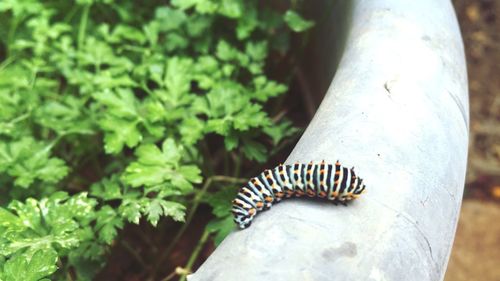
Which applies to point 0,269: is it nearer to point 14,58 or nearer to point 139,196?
point 139,196

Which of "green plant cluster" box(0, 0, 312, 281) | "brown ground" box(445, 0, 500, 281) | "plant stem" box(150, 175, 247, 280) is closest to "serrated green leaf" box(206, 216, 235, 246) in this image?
"green plant cluster" box(0, 0, 312, 281)

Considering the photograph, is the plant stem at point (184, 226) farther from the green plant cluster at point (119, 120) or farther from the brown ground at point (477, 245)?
the brown ground at point (477, 245)

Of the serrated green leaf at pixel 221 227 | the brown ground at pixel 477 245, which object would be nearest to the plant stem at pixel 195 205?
the serrated green leaf at pixel 221 227

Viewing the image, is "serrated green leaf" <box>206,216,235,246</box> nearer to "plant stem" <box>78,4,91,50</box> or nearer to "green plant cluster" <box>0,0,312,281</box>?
"green plant cluster" <box>0,0,312,281</box>

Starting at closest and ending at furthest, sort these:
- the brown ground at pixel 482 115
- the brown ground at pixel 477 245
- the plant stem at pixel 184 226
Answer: the plant stem at pixel 184 226
the brown ground at pixel 477 245
the brown ground at pixel 482 115

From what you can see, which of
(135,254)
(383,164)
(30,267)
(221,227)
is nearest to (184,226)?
(135,254)

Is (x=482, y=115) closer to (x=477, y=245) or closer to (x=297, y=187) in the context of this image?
(x=477, y=245)
